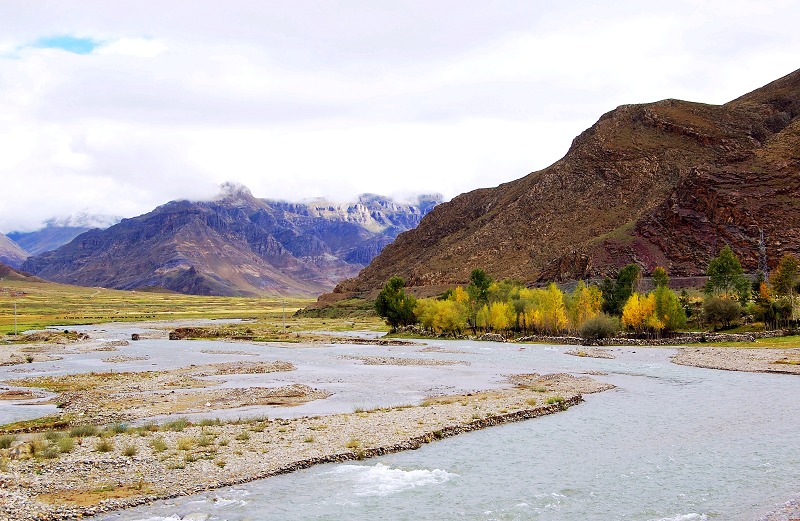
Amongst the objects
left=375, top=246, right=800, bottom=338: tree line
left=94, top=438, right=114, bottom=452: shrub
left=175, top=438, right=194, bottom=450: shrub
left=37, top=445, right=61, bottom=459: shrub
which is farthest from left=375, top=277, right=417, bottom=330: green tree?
left=37, top=445, right=61, bottom=459: shrub

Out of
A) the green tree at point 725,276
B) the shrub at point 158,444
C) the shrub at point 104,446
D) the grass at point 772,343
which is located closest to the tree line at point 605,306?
the green tree at point 725,276

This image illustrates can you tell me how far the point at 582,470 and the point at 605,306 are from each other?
9064 centimetres

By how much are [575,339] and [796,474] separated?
2986 inches

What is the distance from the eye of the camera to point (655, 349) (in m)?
87.8

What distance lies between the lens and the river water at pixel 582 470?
2350 centimetres

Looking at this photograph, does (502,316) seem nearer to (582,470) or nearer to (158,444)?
(582,470)

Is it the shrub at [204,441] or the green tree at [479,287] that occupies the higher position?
the green tree at [479,287]

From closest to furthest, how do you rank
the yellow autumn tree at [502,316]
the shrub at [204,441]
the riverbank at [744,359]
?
the shrub at [204,441] → the riverbank at [744,359] → the yellow autumn tree at [502,316]

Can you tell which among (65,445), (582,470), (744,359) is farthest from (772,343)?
(65,445)

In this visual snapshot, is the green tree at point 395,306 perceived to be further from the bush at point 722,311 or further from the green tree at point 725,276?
the bush at point 722,311

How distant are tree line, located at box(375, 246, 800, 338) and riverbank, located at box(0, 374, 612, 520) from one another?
61788 mm

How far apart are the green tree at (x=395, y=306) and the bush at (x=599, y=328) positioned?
4005cm

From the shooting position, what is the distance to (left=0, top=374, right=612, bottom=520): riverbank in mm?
23766

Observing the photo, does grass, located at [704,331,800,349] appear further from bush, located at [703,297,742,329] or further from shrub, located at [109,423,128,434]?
shrub, located at [109,423,128,434]
